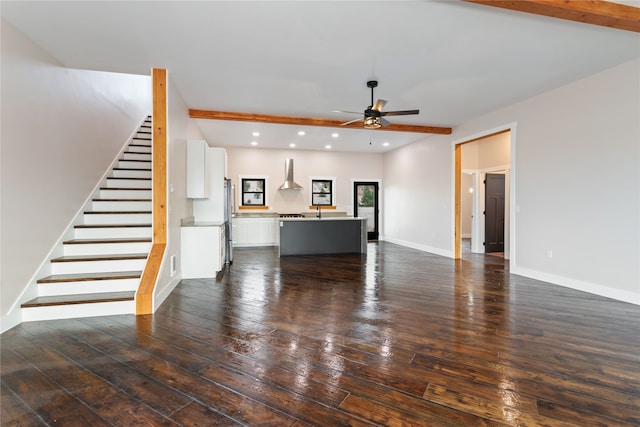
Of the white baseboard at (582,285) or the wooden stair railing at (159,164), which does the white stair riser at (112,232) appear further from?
the white baseboard at (582,285)

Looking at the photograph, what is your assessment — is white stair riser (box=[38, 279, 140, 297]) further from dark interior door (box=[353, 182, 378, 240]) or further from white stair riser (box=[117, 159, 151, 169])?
dark interior door (box=[353, 182, 378, 240])

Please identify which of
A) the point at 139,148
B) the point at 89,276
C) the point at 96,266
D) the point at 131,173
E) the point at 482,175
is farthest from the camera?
the point at 482,175

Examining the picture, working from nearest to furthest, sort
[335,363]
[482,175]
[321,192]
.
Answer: [335,363], [482,175], [321,192]

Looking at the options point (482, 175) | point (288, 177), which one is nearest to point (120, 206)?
point (288, 177)

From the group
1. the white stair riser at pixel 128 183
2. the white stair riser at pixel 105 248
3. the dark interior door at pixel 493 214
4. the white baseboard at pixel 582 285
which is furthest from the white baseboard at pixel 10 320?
the dark interior door at pixel 493 214

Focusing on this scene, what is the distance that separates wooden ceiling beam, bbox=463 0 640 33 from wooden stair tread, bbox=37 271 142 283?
14.1 ft

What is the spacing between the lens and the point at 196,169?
5.04m

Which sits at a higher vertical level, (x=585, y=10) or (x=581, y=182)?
(x=585, y=10)

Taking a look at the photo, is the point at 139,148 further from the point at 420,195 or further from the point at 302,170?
the point at 420,195

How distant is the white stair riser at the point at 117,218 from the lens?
13.6ft

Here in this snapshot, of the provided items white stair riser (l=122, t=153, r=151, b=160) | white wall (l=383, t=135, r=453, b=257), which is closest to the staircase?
white stair riser (l=122, t=153, r=151, b=160)

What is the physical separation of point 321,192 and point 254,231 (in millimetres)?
2465

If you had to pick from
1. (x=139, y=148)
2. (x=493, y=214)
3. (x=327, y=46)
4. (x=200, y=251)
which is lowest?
(x=200, y=251)

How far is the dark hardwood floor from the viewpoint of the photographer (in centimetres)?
171
